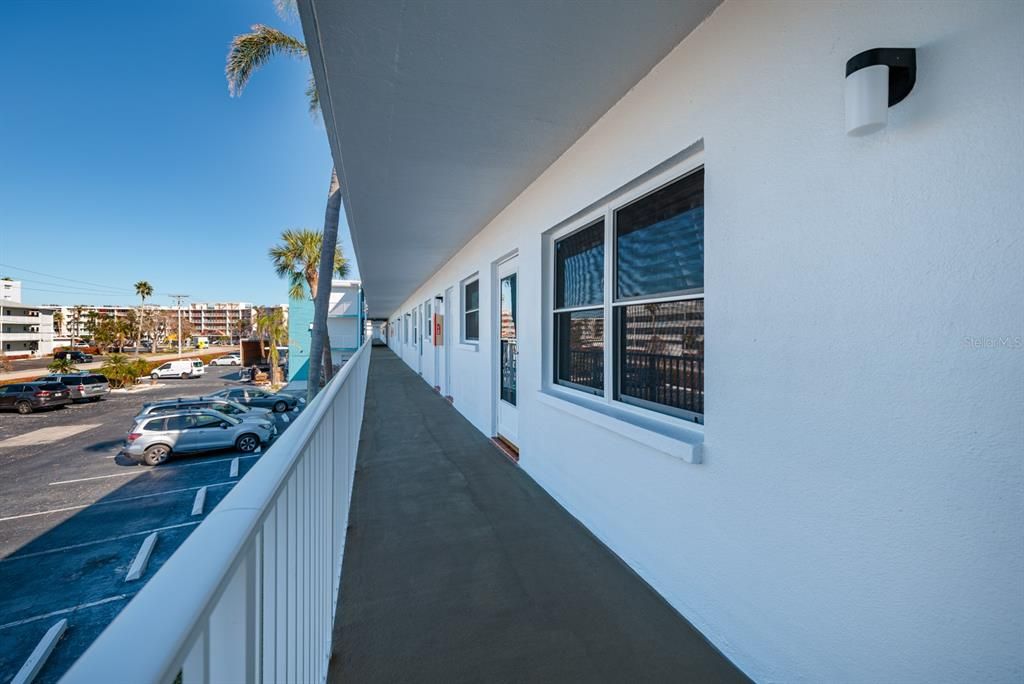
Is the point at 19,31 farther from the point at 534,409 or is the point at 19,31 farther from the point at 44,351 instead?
the point at 44,351

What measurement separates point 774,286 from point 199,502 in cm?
1135

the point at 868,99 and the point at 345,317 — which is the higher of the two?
the point at 345,317

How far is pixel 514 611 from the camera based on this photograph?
2137 millimetres

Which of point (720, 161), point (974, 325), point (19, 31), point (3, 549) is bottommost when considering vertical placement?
point (3, 549)

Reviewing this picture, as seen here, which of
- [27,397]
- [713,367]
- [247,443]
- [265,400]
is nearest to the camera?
[713,367]

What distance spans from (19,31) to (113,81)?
11.7 feet

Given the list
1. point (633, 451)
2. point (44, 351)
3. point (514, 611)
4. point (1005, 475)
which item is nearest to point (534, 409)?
point (633, 451)

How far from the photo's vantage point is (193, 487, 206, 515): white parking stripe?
8.58 metres

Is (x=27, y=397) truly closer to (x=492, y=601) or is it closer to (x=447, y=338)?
(x=447, y=338)

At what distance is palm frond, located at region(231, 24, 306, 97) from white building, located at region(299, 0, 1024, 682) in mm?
6522

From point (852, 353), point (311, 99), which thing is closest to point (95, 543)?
point (311, 99)

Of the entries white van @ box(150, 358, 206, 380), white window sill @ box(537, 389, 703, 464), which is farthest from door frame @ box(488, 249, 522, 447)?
white van @ box(150, 358, 206, 380)

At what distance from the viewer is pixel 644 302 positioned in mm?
2475

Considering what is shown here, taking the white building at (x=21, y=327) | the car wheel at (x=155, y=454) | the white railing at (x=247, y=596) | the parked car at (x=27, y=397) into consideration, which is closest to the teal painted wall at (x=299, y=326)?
the parked car at (x=27, y=397)
